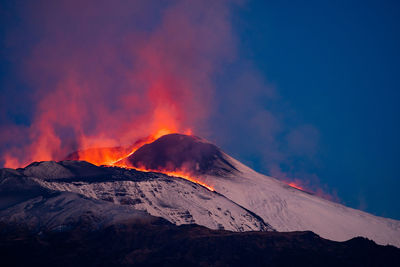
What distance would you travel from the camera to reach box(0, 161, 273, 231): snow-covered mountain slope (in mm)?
91875

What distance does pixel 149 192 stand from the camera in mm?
97562

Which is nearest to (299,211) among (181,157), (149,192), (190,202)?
(181,157)

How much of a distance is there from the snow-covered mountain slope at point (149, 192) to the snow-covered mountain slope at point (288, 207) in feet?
37.2

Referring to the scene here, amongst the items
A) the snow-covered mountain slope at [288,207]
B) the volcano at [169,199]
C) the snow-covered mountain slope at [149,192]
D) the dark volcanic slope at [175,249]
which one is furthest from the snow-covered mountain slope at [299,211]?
the dark volcanic slope at [175,249]

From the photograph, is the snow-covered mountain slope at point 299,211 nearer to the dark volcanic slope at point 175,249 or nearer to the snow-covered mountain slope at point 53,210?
the dark volcanic slope at point 175,249

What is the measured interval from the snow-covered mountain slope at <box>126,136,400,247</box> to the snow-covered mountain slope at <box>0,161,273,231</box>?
1134 cm

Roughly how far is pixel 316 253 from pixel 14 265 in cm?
3682

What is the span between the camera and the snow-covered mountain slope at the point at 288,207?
383 ft

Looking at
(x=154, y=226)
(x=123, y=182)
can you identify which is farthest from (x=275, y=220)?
(x=154, y=226)

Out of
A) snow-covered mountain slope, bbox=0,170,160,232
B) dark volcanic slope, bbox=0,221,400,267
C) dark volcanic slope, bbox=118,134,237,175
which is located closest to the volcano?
snow-covered mountain slope, bbox=0,170,160,232

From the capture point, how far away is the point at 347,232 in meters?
119

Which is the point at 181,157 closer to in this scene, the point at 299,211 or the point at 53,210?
the point at 299,211

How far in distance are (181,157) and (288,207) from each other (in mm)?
30731

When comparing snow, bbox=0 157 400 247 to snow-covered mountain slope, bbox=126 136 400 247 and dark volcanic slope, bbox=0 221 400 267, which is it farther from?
dark volcanic slope, bbox=0 221 400 267
